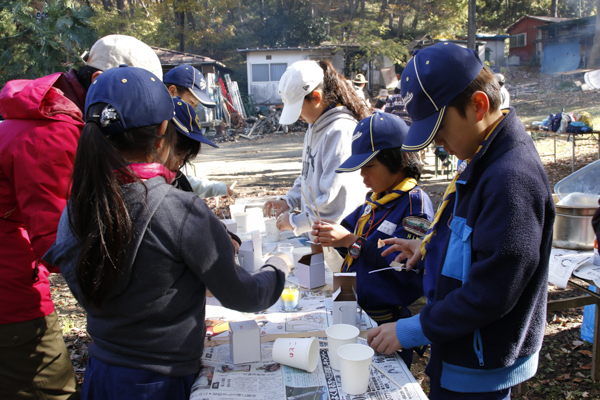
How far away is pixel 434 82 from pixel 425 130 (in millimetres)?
148

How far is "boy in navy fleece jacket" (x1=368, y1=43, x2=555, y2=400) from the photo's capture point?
1.17 meters

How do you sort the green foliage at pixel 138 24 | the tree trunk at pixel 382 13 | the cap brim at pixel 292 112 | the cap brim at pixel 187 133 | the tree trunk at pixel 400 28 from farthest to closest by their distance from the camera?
1. the tree trunk at pixel 382 13
2. the tree trunk at pixel 400 28
3. the green foliage at pixel 138 24
4. the cap brim at pixel 292 112
5. the cap brim at pixel 187 133

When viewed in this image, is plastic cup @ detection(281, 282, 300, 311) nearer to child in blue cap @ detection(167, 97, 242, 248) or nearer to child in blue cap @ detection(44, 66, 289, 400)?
child in blue cap @ detection(167, 97, 242, 248)

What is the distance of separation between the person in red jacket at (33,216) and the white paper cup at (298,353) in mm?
1034

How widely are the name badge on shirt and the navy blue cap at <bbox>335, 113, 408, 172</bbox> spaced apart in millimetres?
318

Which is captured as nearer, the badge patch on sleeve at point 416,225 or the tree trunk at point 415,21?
the badge patch on sleeve at point 416,225

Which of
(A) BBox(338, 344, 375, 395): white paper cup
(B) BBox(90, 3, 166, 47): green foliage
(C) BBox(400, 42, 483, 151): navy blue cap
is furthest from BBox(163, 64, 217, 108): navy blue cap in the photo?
(B) BBox(90, 3, 166, 47): green foliage

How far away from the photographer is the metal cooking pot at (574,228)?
9.64 feet

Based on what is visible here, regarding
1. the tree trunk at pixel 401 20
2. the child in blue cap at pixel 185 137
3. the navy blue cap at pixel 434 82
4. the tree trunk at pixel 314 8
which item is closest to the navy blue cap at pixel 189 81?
the child in blue cap at pixel 185 137

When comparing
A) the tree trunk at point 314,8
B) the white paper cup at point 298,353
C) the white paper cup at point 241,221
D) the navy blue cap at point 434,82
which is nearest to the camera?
the navy blue cap at point 434,82

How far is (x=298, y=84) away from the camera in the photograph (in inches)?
108

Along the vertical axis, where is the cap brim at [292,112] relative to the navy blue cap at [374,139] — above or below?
above

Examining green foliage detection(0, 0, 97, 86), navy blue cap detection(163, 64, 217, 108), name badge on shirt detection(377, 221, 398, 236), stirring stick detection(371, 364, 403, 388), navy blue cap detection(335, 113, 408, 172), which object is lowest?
stirring stick detection(371, 364, 403, 388)

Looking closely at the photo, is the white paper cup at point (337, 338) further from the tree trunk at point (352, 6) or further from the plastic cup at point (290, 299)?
the tree trunk at point (352, 6)
